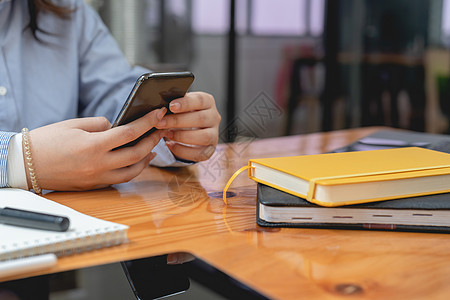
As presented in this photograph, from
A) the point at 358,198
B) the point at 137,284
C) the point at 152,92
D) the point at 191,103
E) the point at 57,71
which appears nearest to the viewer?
the point at 137,284

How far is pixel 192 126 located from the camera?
32.2 inches

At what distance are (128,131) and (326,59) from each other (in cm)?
307

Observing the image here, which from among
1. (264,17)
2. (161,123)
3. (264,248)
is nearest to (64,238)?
(264,248)

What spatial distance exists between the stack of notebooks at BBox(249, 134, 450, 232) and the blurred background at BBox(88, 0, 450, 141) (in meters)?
2.35

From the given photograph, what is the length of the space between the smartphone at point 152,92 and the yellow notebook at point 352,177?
15 centimetres

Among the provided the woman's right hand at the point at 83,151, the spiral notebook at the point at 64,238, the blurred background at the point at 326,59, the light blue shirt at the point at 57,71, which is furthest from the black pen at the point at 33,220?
the blurred background at the point at 326,59

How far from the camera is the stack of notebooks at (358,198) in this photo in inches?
22.3

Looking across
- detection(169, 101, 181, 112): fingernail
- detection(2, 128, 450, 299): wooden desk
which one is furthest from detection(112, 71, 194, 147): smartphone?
detection(2, 128, 450, 299): wooden desk

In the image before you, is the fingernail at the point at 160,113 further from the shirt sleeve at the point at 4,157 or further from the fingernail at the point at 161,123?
the shirt sleeve at the point at 4,157

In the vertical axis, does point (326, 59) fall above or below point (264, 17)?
below

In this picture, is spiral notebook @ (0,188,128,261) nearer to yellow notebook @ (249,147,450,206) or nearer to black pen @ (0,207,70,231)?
black pen @ (0,207,70,231)

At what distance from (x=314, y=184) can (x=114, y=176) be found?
33cm

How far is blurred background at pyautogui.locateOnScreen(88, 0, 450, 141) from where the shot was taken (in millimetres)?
3072

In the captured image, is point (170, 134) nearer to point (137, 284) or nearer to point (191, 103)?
point (191, 103)
